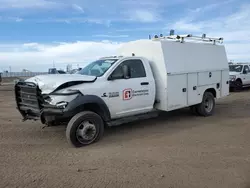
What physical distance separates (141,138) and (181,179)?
2181 millimetres

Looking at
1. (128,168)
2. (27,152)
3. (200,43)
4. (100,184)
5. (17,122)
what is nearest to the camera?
(100,184)

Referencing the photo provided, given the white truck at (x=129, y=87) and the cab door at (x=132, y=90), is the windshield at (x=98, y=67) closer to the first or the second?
the white truck at (x=129, y=87)

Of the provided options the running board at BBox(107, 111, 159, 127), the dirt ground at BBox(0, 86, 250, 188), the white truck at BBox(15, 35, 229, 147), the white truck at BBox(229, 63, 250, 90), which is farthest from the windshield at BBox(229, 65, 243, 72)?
the running board at BBox(107, 111, 159, 127)

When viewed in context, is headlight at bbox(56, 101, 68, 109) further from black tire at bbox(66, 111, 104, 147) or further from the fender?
black tire at bbox(66, 111, 104, 147)

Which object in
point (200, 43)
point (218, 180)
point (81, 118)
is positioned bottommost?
point (218, 180)

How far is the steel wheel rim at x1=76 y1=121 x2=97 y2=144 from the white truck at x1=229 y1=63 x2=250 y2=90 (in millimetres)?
13275

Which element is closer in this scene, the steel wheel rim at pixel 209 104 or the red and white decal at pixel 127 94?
the red and white decal at pixel 127 94

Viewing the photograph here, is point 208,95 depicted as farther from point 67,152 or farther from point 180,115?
point 67,152

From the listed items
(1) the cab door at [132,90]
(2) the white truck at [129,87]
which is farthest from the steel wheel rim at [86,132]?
(1) the cab door at [132,90]

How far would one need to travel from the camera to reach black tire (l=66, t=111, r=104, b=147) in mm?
5227

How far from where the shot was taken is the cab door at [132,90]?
6.00 m

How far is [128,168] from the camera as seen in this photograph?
167 inches

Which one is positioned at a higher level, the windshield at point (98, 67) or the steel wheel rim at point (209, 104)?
the windshield at point (98, 67)

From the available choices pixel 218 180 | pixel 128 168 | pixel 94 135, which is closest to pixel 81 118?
pixel 94 135
